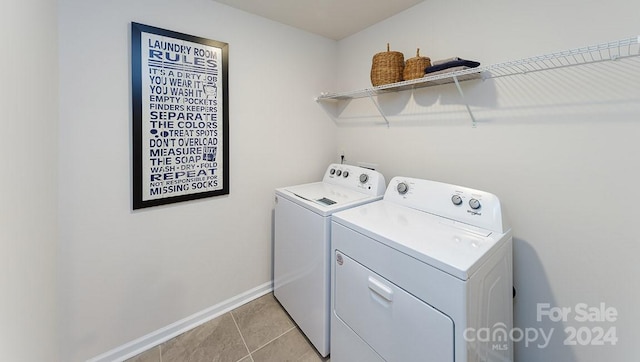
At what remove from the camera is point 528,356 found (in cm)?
135

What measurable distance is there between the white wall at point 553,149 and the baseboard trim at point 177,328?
5.61ft

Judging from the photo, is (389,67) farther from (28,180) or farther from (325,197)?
(28,180)

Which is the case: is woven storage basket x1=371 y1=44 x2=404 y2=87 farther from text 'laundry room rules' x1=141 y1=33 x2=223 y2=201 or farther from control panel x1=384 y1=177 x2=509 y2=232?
text 'laundry room rules' x1=141 y1=33 x2=223 y2=201

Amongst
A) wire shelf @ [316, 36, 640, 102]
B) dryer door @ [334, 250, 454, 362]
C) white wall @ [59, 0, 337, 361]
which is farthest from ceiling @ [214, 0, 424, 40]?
dryer door @ [334, 250, 454, 362]

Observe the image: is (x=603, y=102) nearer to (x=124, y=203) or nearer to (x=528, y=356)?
(x=528, y=356)

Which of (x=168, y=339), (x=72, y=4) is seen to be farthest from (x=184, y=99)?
(x=168, y=339)

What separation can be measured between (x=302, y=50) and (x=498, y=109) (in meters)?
1.57

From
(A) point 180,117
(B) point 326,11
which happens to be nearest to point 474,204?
(B) point 326,11

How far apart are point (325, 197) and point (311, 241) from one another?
34cm

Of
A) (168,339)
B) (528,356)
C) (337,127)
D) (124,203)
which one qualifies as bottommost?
(168,339)

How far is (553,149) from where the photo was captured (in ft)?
4.03

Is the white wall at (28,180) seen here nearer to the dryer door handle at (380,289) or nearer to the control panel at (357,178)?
the dryer door handle at (380,289)

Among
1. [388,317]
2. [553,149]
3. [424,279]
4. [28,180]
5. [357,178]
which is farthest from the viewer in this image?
[357,178]

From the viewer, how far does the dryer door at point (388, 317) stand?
946 mm
